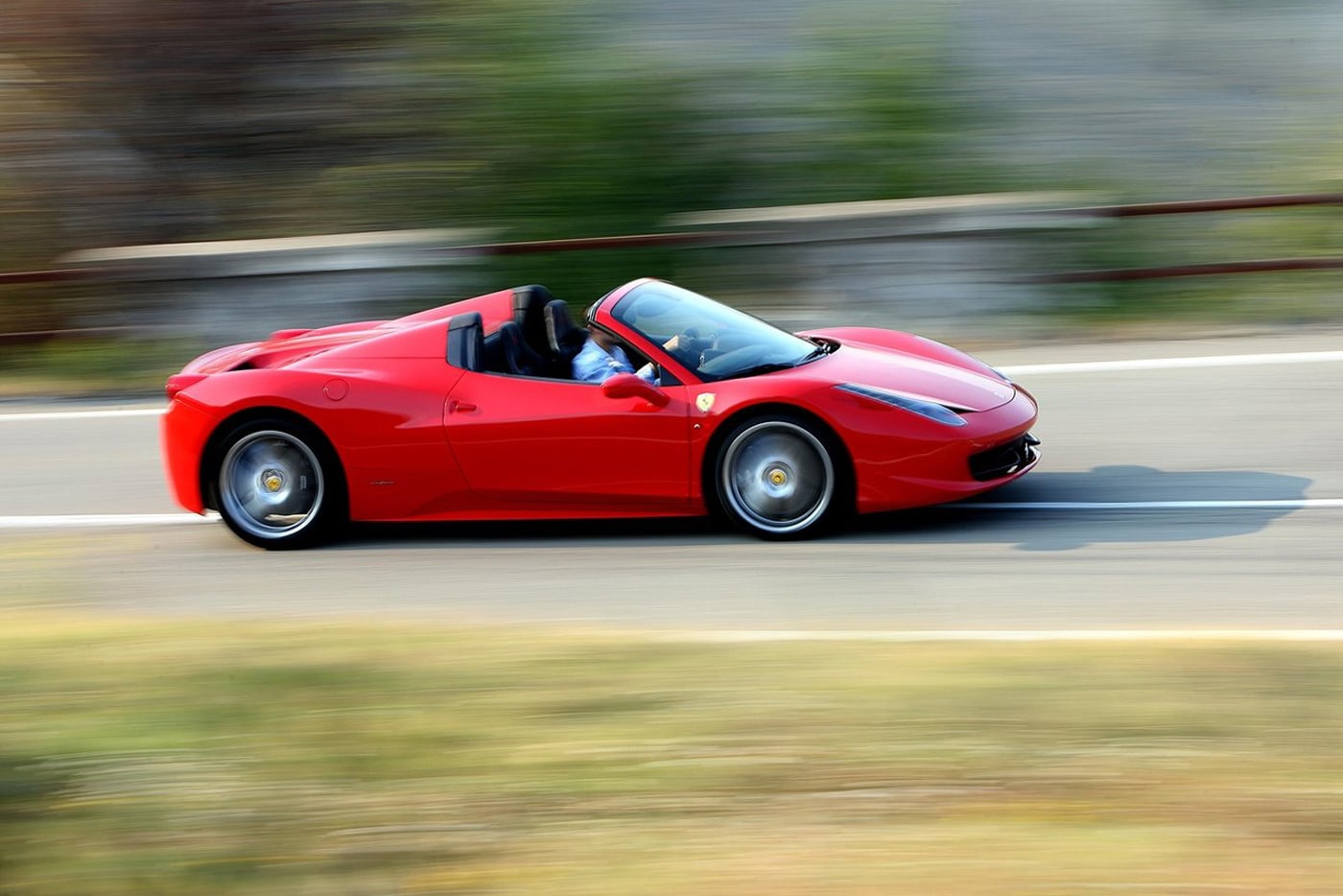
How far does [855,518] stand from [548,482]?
151 cm

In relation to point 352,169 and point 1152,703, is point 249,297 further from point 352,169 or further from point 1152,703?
point 1152,703

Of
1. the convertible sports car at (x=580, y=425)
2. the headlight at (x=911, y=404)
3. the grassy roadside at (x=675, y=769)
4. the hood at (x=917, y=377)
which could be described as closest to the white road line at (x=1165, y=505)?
the convertible sports car at (x=580, y=425)

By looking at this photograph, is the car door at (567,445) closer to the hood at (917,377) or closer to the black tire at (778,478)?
the black tire at (778,478)

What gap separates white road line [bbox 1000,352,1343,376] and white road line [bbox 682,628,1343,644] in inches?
192

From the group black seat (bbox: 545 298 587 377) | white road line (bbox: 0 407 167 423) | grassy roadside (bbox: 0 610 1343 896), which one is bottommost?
grassy roadside (bbox: 0 610 1343 896)

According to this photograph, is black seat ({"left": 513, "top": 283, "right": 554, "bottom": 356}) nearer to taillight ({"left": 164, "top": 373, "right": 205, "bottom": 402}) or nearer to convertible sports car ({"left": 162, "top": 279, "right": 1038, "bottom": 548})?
convertible sports car ({"left": 162, "top": 279, "right": 1038, "bottom": 548})

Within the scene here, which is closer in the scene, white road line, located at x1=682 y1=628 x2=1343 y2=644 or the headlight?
white road line, located at x1=682 y1=628 x2=1343 y2=644

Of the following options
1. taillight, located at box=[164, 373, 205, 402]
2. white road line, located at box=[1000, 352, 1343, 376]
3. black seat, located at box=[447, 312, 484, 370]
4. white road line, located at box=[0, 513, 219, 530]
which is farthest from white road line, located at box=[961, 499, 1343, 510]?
white road line, located at box=[0, 513, 219, 530]

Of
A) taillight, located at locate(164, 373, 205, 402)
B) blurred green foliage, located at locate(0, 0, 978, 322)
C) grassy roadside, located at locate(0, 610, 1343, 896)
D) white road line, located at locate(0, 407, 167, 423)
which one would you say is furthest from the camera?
blurred green foliage, located at locate(0, 0, 978, 322)

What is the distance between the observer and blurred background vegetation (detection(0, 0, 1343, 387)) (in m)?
14.8

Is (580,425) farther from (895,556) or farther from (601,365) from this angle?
(895,556)

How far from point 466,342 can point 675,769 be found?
353 centimetres

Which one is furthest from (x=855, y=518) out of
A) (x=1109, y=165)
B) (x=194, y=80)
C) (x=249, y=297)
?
(x=194, y=80)

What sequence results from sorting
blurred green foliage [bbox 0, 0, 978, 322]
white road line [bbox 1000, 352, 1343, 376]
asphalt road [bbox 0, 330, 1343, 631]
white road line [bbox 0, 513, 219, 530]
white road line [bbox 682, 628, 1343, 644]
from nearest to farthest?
white road line [bbox 682, 628, 1343, 644], asphalt road [bbox 0, 330, 1343, 631], white road line [bbox 0, 513, 219, 530], white road line [bbox 1000, 352, 1343, 376], blurred green foliage [bbox 0, 0, 978, 322]
